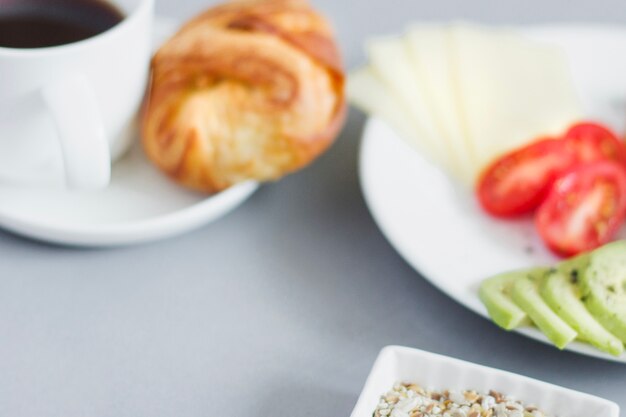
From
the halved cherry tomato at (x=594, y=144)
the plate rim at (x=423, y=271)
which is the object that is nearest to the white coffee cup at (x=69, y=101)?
the plate rim at (x=423, y=271)

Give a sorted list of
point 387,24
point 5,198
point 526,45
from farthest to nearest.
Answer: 1. point 387,24
2. point 526,45
3. point 5,198

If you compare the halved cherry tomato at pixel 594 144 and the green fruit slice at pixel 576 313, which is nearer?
the green fruit slice at pixel 576 313

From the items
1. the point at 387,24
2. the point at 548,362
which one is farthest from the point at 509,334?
the point at 387,24

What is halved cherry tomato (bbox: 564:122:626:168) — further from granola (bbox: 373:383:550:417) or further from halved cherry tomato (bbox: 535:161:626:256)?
granola (bbox: 373:383:550:417)

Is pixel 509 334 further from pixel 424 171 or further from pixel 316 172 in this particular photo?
pixel 316 172

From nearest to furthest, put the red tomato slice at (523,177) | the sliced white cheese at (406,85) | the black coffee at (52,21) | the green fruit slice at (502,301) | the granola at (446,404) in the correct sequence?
the granola at (446,404), the green fruit slice at (502,301), the black coffee at (52,21), the red tomato slice at (523,177), the sliced white cheese at (406,85)

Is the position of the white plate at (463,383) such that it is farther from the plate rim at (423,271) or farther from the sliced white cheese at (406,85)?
the sliced white cheese at (406,85)
